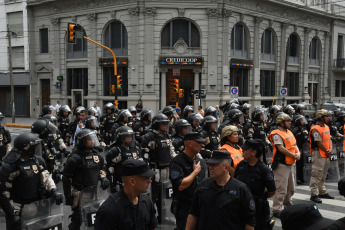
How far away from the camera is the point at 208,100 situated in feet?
85.5

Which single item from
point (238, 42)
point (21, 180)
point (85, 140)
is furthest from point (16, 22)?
point (21, 180)

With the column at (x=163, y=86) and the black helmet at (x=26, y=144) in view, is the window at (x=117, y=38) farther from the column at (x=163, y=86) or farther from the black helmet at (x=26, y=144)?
the black helmet at (x=26, y=144)

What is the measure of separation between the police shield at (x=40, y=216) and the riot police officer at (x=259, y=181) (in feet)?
8.77

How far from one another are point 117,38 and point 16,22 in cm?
1160

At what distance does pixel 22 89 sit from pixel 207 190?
32.6 meters

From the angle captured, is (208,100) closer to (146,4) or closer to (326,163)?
(146,4)

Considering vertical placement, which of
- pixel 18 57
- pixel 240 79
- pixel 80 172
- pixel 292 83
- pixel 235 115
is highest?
pixel 18 57

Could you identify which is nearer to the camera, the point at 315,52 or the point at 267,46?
the point at 267,46

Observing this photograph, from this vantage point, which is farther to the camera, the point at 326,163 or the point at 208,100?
the point at 208,100

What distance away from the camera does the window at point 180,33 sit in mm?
26328

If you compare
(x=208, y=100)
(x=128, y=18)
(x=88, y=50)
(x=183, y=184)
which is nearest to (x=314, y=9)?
(x=208, y=100)

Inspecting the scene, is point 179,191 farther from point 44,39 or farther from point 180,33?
point 44,39

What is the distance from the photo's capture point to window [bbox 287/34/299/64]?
33.6m

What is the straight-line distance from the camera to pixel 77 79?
29.5m
